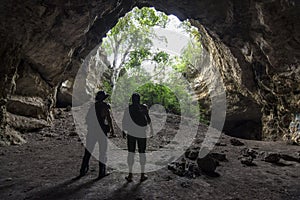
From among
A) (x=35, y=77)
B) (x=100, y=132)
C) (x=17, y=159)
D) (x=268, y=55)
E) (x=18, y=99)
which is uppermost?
(x=268, y=55)

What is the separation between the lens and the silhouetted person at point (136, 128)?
4.19m

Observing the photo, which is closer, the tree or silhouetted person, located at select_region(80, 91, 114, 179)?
silhouetted person, located at select_region(80, 91, 114, 179)

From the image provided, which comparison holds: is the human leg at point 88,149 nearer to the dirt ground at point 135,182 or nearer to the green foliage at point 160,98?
the dirt ground at point 135,182

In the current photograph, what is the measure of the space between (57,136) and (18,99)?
2.08 m

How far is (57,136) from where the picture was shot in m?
8.57

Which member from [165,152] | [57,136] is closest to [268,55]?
[165,152]

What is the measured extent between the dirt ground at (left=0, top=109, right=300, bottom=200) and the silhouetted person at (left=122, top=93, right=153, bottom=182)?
1.45ft

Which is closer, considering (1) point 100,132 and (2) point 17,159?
(1) point 100,132

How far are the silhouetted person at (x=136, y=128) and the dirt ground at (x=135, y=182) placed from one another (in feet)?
1.45

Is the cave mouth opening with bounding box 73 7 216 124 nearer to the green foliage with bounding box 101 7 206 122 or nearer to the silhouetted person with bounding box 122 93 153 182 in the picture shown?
the green foliage with bounding box 101 7 206 122

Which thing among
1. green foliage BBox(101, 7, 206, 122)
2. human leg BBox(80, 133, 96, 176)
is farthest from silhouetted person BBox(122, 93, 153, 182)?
green foliage BBox(101, 7, 206, 122)

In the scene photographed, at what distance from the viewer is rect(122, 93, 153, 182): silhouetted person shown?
419 cm

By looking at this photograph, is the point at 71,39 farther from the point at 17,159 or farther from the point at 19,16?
the point at 17,159

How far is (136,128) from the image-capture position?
168 inches
